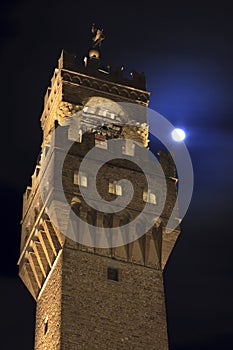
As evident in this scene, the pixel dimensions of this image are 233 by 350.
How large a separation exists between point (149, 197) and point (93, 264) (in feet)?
15.2

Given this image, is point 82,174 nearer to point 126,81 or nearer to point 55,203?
point 55,203

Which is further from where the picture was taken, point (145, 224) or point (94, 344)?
point (145, 224)

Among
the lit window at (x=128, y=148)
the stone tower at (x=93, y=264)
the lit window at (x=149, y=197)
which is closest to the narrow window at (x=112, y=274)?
the stone tower at (x=93, y=264)

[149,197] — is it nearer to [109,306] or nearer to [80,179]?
[80,179]

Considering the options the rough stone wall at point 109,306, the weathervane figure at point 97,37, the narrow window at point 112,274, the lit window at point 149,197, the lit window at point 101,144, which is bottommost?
the rough stone wall at point 109,306

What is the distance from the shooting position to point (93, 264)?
116 ft

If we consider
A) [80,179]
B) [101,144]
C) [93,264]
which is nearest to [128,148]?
[101,144]

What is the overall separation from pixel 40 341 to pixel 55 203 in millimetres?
5890

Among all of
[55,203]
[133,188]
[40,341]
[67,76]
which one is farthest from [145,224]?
[67,76]

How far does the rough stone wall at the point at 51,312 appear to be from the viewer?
33875 mm

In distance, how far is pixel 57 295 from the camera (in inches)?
1367

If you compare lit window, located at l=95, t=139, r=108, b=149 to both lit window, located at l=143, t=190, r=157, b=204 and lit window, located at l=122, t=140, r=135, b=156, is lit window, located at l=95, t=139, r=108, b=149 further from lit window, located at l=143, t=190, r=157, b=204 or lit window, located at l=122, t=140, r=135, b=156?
lit window, located at l=143, t=190, r=157, b=204

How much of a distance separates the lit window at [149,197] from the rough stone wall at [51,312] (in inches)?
201

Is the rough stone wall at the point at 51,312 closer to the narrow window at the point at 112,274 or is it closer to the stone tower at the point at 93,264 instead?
the stone tower at the point at 93,264
